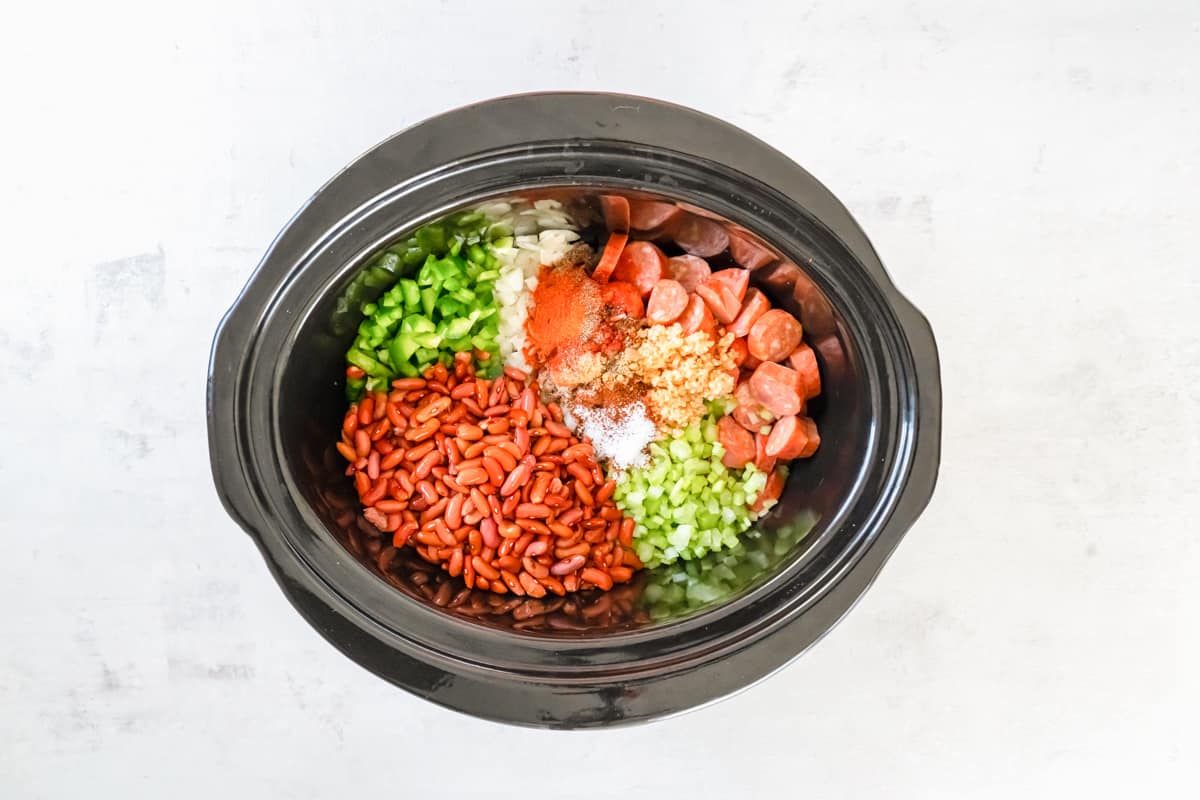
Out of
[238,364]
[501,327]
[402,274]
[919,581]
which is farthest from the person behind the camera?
[919,581]

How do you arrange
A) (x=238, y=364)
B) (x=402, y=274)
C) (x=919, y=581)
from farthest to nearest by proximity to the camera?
(x=919, y=581), (x=402, y=274), (x=238, y=364)

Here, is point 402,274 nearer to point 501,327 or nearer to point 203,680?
point 501,327

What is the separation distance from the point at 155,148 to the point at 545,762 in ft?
4.50

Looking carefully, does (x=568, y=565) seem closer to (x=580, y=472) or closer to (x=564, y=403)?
(x=580, y=472)

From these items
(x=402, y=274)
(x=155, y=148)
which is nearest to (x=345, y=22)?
(x=155, y=148)

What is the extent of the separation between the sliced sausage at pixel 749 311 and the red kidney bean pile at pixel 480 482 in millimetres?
324

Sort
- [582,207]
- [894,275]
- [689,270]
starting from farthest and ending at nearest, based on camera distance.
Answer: [894,275] → [689,270] → [582,207]

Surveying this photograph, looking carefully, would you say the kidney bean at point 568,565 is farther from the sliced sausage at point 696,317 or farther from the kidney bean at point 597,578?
the sliced sausage at point 696,317

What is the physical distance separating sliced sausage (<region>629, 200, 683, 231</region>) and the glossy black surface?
1.9 inches

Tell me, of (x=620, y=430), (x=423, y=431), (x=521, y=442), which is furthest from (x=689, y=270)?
(x=423, y=431)

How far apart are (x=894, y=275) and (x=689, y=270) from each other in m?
0.42

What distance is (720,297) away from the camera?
1372mm

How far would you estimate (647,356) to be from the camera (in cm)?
138

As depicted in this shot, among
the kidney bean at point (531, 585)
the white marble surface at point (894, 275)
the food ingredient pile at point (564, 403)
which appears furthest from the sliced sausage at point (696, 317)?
the kidney bean at point (531, 585)
